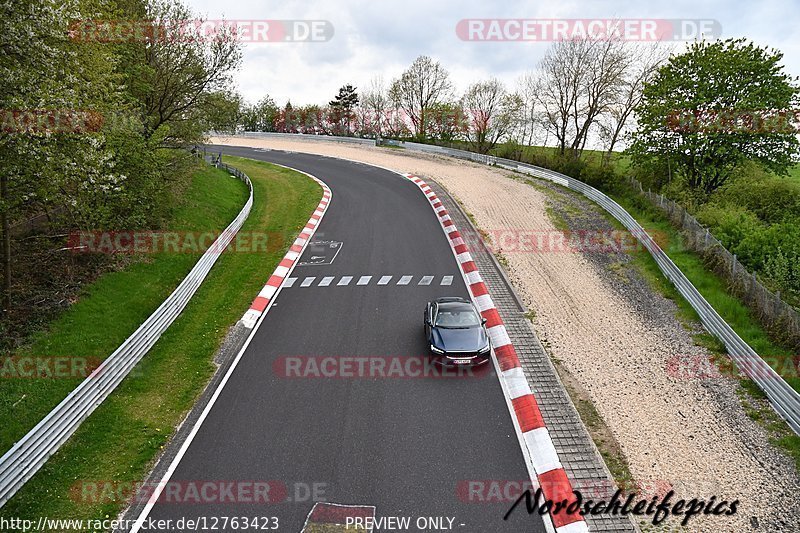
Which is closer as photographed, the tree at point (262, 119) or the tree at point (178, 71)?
the tree at point (178, 71)

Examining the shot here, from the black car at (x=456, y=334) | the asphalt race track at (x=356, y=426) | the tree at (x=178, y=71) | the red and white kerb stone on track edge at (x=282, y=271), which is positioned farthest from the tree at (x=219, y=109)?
the black car at (x=456, y=334)

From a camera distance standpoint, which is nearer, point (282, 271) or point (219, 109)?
point (282, 271)

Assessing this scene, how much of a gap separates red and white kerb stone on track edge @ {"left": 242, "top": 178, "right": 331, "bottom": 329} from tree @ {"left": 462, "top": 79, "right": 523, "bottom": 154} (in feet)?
93.4

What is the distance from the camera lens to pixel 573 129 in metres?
42.1

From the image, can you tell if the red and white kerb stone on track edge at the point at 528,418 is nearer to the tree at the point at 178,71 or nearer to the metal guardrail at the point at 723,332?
the metal guardrail at the point at 723,332

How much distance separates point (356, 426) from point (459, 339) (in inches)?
140

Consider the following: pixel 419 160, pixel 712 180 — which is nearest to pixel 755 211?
pixel 712 180

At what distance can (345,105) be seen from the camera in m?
72.2

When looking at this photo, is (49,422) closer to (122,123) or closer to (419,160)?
(122,123)

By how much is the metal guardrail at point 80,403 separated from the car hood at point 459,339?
7.90 m

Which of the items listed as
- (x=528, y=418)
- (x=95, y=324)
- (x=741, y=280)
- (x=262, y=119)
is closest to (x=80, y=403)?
(x=95, y=324)

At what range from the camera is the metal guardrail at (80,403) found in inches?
327

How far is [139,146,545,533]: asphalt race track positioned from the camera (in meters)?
8.34

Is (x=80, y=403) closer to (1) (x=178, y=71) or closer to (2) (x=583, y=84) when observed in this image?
(1) (x=178, y=71)
